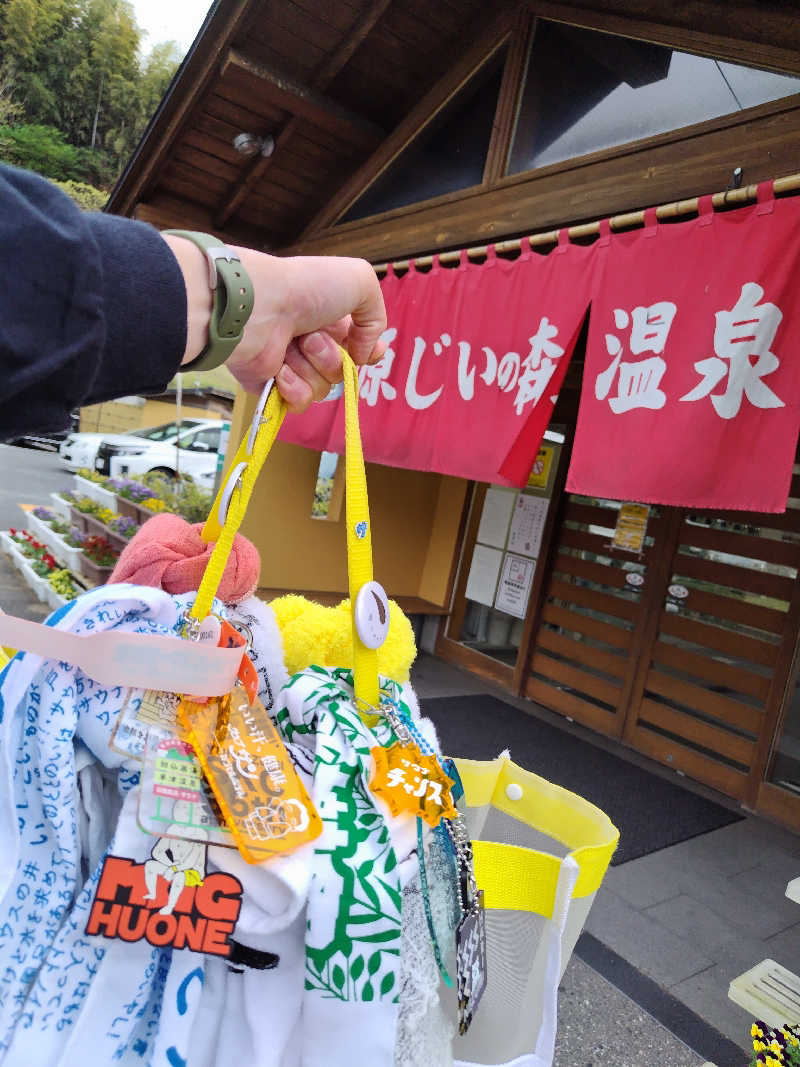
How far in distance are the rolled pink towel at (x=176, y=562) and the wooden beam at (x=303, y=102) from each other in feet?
14.7

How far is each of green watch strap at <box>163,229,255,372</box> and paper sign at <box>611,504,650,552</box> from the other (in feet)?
17.0

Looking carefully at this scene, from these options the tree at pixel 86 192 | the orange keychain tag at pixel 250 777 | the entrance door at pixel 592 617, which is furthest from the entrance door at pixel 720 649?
the tree at pixel 86 192

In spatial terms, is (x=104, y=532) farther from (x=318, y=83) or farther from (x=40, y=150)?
(x=40, y=150)

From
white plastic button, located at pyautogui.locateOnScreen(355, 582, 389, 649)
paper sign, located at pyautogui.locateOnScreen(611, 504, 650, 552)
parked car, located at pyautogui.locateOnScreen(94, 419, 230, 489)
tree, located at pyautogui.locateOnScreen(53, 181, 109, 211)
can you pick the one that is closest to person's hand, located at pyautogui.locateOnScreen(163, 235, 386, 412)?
white plastic button, located at pyautogui.locateOnScreen(355, 582, 389, 649)

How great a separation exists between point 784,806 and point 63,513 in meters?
8.47

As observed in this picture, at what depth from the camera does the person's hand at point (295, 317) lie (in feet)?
2.32

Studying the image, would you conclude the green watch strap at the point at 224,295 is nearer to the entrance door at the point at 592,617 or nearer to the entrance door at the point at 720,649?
the entrance door at the point at 720,649

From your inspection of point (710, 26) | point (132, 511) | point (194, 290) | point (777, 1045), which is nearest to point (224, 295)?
point (194, 290)

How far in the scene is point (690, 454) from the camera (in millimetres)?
2736

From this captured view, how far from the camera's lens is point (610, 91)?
3.76m

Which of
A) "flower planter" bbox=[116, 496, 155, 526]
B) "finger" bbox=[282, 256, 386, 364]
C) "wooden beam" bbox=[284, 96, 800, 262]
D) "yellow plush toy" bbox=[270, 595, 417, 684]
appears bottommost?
"flower planter" bbox=[116, 496, 155, 526]

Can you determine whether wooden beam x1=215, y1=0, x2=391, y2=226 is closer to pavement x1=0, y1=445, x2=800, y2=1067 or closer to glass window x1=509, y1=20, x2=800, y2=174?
glass window x1=509, y1=20, x2=800, y2=174

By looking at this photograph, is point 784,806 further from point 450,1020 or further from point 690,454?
point 450,1020

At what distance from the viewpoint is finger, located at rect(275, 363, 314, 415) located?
0.90m
